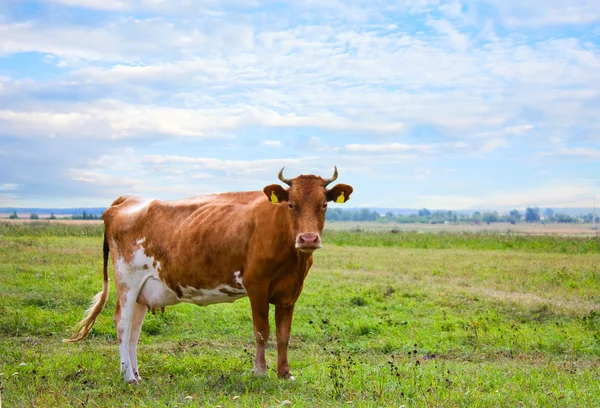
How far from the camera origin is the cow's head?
7.30m

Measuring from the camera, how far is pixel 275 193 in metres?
7.88

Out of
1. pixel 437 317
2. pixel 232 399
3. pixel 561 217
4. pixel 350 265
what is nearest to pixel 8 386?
pixel 232 399

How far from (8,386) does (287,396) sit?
3683 mm

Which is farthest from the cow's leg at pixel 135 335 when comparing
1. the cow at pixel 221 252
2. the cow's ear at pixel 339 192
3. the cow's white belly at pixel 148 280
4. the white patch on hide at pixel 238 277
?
the cow's ear at pixel 339 192

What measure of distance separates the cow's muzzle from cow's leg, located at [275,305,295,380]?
116 cm

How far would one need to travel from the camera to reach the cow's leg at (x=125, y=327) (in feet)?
28.1

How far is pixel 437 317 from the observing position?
13734 mm

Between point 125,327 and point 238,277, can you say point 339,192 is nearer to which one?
point 238,277

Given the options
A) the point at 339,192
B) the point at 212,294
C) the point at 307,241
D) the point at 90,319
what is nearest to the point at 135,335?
the point at 90,319

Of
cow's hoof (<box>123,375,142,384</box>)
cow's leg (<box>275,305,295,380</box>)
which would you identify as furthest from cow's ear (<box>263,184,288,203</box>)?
cow's hoof (<box>123,375,142,384</box>)

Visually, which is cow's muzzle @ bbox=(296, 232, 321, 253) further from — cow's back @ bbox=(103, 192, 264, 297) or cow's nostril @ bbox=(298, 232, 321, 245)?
cow's back @ bbox=(103, 192, 264, 297)

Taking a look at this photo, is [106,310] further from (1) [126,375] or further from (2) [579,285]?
(2) [579,285]

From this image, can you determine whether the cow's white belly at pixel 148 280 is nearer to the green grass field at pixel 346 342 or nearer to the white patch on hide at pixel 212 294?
the white patch on hide at pixel 212 294

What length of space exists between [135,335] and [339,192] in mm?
3630
